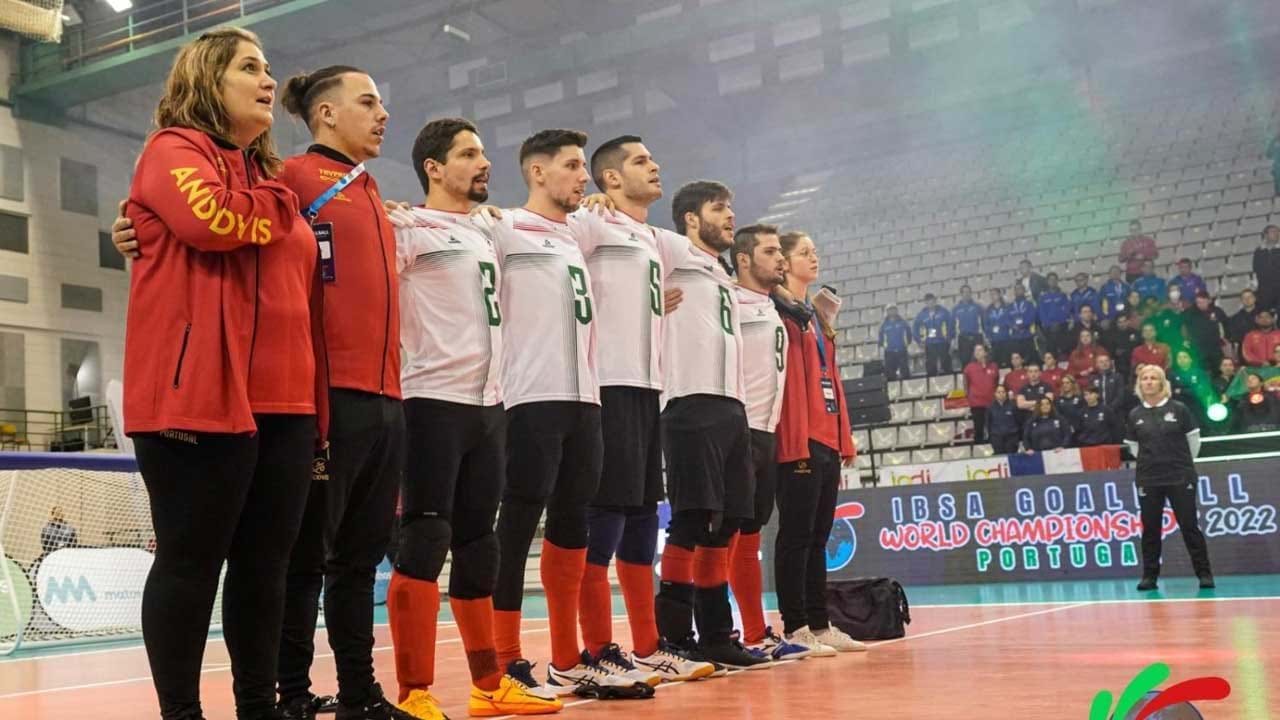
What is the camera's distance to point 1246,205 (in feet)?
55.4

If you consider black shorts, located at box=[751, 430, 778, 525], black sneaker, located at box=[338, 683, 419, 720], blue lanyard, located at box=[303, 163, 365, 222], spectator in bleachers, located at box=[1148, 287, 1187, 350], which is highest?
spectator in bleachers, located at box=[1148, 287, 1187, 350]

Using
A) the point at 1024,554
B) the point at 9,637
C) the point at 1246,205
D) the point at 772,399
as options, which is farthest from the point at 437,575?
the point at 1246,205

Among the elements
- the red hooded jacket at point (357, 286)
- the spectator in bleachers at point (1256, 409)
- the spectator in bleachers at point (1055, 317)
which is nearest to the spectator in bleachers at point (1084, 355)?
the spectator in bleachers at point (1055, 317)

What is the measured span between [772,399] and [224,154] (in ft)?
11.0

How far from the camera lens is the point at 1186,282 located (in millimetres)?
13562

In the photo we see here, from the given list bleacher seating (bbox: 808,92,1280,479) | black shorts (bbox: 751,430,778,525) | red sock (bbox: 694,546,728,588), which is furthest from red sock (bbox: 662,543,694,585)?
bleacher seating (bbox: 808,92,1280,479)

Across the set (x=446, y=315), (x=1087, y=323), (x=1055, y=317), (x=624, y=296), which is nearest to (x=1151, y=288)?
(x=1087, y=323)

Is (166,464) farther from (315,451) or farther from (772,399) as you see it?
(772,399)

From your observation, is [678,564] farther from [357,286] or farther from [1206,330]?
[1206,330]

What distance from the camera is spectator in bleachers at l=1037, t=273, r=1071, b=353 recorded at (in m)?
14.0

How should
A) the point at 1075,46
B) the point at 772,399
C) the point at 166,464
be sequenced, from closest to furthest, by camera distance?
the point at 166,464, the point at 772,399, the point at 1075,46

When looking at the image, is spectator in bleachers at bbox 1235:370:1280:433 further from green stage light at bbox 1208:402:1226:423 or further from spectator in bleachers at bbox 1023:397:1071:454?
spectator in bleachers at bbox 1023:397:1071:454

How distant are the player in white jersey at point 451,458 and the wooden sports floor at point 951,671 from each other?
14.0 inches

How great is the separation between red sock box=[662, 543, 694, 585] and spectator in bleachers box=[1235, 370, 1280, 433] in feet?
27.6
